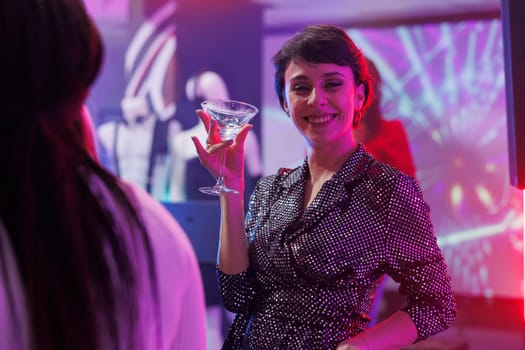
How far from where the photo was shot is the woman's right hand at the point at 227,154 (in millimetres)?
1660

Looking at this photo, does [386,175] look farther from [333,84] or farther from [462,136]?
[462,136]

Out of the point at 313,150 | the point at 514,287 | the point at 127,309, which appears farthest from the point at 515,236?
the point at 127,309

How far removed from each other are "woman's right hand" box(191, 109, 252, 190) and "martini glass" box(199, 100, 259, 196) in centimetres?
1

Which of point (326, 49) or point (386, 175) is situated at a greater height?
point (326, 49)

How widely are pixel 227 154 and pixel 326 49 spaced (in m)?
0.35

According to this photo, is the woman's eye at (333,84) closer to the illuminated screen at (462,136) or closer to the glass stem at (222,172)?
the glass stem at (222,172)

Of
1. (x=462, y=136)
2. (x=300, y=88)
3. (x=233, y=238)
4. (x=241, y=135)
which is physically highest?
(x=300, y=88)

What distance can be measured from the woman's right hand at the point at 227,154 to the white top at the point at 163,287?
0.84m

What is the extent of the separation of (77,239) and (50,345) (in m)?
0.11

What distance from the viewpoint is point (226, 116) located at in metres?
1.68

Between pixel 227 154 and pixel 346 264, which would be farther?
pixel 227 154

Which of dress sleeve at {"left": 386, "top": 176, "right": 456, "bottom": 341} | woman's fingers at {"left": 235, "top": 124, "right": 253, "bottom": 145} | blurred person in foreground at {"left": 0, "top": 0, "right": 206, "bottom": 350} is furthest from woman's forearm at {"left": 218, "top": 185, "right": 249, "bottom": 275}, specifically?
blurred person in foreground at {"left": 0, "top": 0, "right": 206, "bottom": 350}

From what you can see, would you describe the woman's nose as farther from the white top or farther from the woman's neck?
the white top

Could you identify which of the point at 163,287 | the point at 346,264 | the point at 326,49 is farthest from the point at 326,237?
the point at 163,287
